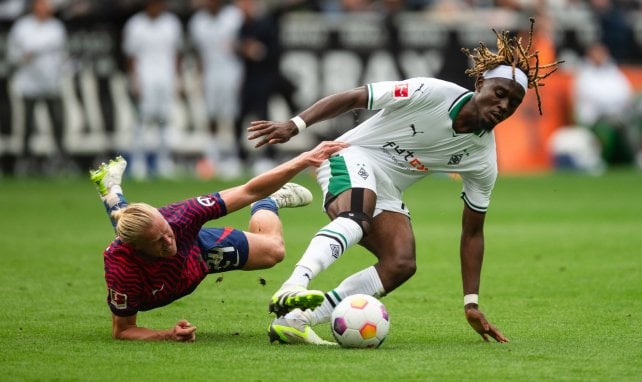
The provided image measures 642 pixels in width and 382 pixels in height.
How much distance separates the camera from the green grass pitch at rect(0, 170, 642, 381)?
7.36m

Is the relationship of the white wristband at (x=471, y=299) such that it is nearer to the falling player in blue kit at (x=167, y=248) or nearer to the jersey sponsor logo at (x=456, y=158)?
the jersey sponsor logo at (x=456, y=158)

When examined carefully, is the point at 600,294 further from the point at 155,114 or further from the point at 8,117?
the point at 8,117

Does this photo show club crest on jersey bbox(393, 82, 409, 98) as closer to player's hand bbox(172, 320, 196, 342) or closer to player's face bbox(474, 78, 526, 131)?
player's face bbox(474, 78, 526, 131)

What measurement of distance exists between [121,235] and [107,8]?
56.5ft

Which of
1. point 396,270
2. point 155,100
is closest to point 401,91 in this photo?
point 396,270

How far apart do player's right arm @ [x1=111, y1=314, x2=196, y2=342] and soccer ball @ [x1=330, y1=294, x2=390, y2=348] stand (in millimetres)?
993

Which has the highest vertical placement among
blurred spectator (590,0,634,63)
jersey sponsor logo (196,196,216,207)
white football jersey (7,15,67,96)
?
jersey sponsor logo (196,196,216,207)

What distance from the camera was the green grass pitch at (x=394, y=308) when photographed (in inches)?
290

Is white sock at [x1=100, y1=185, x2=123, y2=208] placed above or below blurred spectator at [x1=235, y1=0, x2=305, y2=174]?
above

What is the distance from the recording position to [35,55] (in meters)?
23.1

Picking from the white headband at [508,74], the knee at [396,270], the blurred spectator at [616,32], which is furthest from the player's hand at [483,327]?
the blurred spectator at [616,32]

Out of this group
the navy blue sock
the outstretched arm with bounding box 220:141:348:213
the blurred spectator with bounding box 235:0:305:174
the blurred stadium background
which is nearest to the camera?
the outstretched arm with bounding box 220:141:348:213

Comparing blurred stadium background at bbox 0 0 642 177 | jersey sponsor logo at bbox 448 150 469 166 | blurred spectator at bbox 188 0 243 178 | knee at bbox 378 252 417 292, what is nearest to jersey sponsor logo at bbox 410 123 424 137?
jersey sponsor logo at bbox 448 150 469 166

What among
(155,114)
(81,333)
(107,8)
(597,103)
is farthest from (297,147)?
(81,333)
